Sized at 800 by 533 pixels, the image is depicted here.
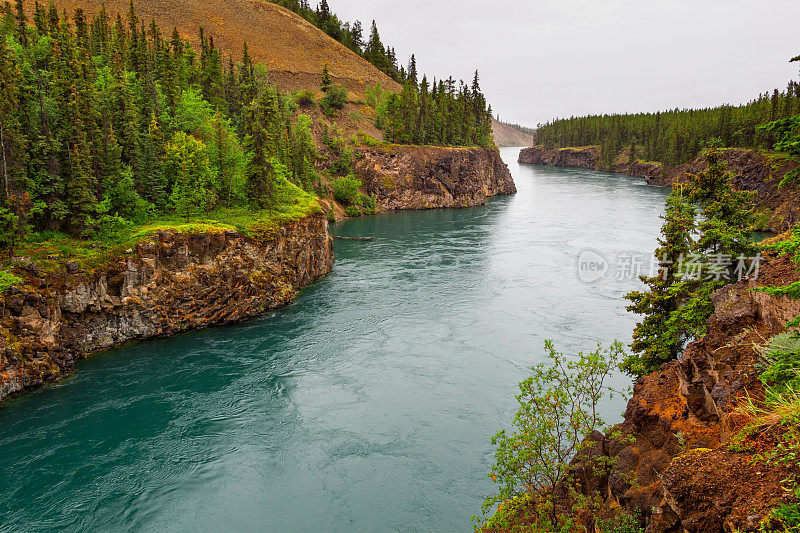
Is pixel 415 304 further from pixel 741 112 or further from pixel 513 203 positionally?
pixel 741 112

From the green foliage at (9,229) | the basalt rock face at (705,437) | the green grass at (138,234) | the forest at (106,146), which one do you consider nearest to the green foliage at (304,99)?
the forest at (106,146)

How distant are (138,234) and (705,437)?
37554 mm

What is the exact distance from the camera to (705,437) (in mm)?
14062

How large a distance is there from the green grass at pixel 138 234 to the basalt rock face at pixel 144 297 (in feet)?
2.31

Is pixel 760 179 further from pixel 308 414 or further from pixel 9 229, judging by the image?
pixel 9 229

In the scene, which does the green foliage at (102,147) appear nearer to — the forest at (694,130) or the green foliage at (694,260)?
the green foliage at (694,260)

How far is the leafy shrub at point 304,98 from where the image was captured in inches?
4589

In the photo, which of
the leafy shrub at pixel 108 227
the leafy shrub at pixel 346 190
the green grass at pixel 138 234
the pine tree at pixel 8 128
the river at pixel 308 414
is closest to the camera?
the river at pixel 308 414

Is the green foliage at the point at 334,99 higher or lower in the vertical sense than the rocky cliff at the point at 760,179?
higher

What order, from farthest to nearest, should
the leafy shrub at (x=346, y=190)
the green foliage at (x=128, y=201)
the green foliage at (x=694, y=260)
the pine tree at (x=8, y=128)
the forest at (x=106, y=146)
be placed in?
the leafy shrub at (x=346, y=190) < the green foliage at (x=128, y=201) < the forest at (x=106, y=146) < the pine tree at (x=8, y=128) < the green foliage at (x=694, y=260)

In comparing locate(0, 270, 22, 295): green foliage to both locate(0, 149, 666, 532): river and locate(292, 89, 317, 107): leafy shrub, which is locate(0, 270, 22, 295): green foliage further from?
locate(292, 89, 317, 107): leafy shrub

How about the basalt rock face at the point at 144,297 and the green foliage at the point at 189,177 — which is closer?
the basalt rock face at the point at 144,297

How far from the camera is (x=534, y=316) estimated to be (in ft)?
132

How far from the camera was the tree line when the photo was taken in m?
111
